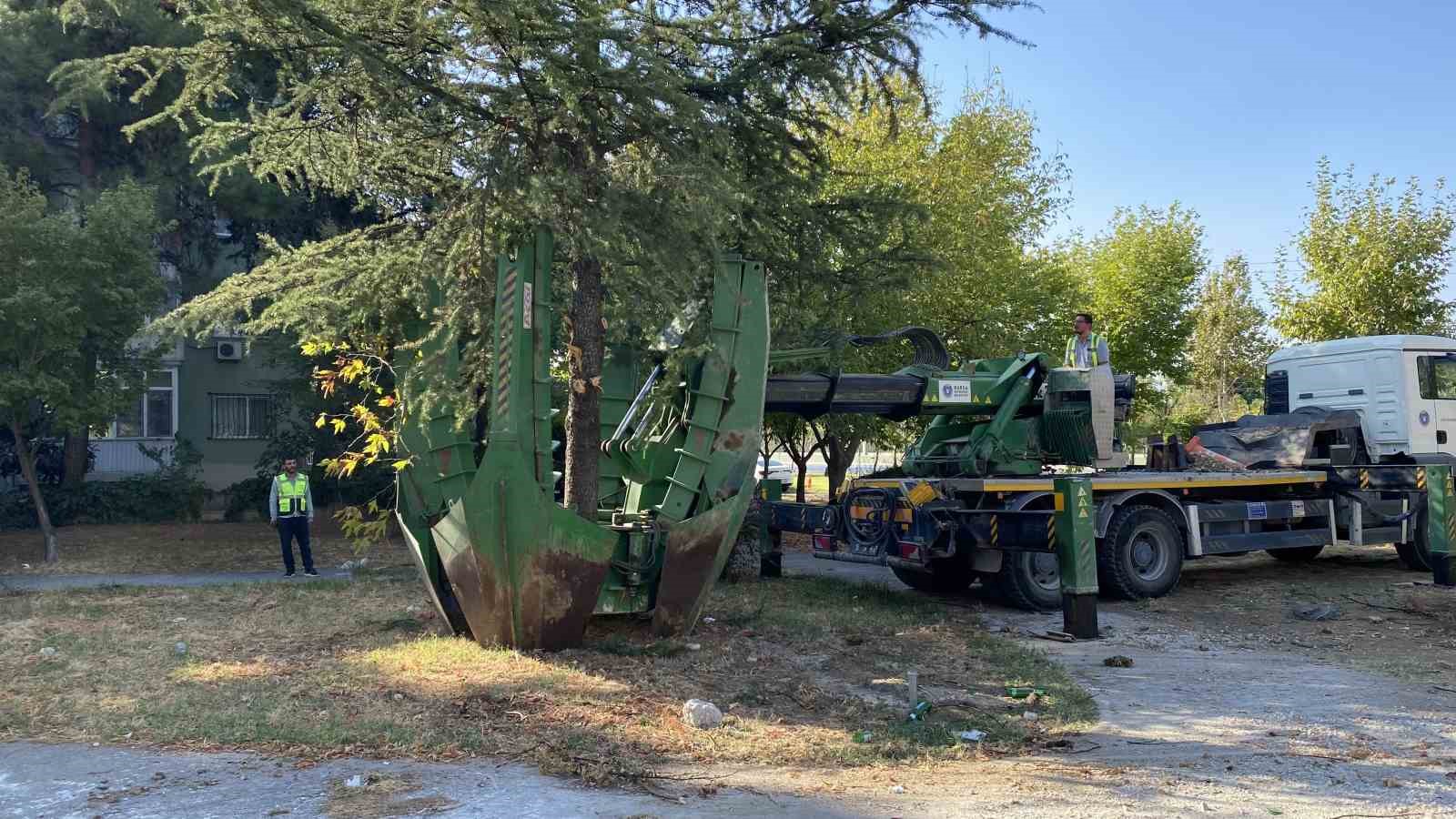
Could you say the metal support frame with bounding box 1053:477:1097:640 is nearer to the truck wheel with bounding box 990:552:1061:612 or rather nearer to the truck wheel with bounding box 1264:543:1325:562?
the truck wheel with bounding box 990:552:1061:612

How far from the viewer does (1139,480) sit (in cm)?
1242

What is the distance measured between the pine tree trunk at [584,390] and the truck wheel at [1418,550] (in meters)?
10.9

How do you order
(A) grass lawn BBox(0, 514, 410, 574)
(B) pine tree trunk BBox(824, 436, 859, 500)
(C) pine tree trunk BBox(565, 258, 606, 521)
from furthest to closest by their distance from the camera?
(B) pine tree trunk BBox(824, 436, 859, 500)
(A) grass lawn BBox(0, 514, 410, 574)
(C) pine tree trunk BBox(565, 258, 606, 521)

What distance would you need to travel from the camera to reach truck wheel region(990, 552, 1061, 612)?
1191cm

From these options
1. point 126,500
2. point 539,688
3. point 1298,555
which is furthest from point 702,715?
point 126,500

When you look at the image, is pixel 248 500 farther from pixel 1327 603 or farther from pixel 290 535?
pixel 1327 603

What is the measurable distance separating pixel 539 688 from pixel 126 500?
17.0 metres

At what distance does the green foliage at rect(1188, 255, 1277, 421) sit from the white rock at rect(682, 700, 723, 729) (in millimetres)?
34270

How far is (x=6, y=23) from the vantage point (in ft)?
63.2

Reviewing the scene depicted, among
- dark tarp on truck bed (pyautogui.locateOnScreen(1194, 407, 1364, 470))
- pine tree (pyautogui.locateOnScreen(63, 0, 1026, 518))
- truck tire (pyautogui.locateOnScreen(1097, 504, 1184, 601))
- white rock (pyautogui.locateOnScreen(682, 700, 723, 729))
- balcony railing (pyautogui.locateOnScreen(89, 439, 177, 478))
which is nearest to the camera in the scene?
white rock (pyautogui.locateOnScreen(682, 700, 723, 729))

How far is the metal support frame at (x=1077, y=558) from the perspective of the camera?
10.2 meters

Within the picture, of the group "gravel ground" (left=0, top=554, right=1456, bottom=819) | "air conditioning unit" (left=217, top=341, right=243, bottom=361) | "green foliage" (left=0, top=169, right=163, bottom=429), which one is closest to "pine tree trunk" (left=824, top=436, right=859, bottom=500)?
"green foliage" (left=0, top=169, right=163, bottom=429)

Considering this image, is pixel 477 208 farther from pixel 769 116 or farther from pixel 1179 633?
pixel 1179 633

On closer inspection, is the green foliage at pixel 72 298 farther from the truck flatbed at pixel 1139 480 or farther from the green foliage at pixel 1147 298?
the green foliage at pixel 1147 298
